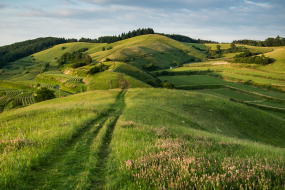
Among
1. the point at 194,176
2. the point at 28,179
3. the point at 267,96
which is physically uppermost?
the point at 194,176

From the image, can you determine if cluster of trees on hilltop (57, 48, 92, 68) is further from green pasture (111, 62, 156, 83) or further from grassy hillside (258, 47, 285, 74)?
grassy hillside (258, 47, 285, 74)

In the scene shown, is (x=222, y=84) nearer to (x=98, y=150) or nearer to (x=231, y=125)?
(x=231, y=125)

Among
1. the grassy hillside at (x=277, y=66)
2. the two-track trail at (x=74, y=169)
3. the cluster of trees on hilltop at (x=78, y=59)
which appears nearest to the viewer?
the two-track trail at (x=74, y=169)

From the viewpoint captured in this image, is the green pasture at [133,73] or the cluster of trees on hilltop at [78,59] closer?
the green pasture at [133,73]

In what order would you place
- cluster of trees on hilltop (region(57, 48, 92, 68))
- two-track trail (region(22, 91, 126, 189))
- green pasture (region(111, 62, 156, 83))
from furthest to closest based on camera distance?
cluster of trees on hilltop (region(57, 48, 92, 68)) → green pasture (region(111, 62, 156, 83)) → two-track trail (region(22, 91, 126, 189))

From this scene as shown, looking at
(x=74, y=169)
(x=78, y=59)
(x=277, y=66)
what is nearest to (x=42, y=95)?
(x=74, y=169)

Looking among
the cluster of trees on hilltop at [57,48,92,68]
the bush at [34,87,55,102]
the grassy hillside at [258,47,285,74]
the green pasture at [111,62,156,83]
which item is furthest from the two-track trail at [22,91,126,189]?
the cluster of trees on hilltop at [57,48,92,68]

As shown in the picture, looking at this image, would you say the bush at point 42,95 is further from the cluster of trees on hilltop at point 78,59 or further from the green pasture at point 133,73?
the cluster of trees on hilltop at point 78,59

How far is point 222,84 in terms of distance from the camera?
3883 inches

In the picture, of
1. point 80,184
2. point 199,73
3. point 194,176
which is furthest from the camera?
point 199,73

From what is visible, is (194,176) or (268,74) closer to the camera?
(194,176)

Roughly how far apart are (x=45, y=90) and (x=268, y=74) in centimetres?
12686

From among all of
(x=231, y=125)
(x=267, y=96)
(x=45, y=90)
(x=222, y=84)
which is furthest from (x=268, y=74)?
(x=45, y=90)

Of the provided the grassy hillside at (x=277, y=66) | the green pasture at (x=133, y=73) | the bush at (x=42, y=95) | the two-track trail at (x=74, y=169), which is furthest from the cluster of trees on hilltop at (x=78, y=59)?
the two-track trail at (x=74, y=169)
